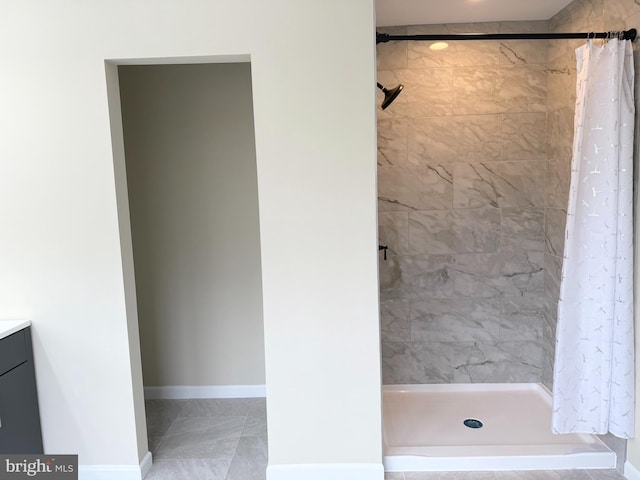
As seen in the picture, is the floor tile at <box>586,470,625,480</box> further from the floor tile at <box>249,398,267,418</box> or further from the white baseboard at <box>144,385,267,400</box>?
the white baseboard at <box>144,385,267,400</box>

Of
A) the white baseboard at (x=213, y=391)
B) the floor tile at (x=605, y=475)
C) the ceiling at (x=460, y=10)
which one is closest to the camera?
the floor tile at (x=605, y=475)

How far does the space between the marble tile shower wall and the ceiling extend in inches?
3.1

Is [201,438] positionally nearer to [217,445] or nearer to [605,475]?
[217,445]

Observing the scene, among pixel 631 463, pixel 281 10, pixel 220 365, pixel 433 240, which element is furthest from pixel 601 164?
pixel 220 365

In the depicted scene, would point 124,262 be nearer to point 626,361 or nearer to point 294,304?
point 294,304

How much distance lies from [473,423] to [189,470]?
68.3 inches

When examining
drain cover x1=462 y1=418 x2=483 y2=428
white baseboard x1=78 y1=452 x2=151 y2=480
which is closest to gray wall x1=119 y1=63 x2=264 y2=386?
white baseboard x1=78 y1=452 x2=151 y2=480

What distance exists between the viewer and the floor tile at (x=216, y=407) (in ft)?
9.27

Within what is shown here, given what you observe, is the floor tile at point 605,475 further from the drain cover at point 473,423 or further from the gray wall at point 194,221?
the gray wall at point 194,221

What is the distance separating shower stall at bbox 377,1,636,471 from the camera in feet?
9.22

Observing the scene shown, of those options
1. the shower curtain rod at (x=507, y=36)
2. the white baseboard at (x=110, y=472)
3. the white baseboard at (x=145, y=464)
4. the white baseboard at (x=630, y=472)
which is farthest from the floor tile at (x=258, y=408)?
the shower curtain rod at (x=507, y=36)

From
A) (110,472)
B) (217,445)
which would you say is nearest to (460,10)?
(217,445)

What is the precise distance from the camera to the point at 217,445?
246 centimetres

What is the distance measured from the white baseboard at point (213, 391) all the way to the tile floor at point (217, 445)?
0.13ft
